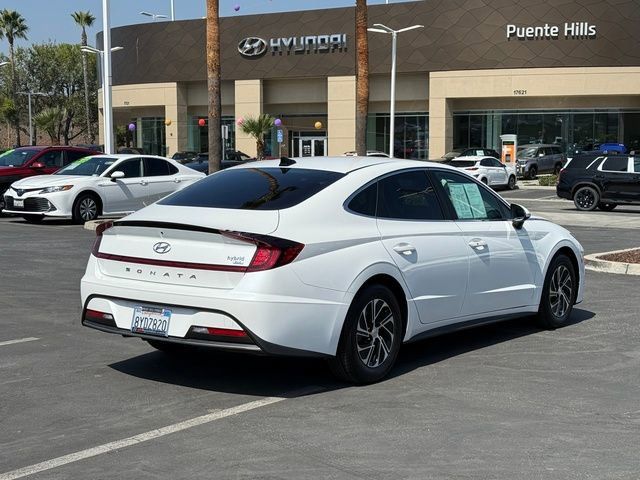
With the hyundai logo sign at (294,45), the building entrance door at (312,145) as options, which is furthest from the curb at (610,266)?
the building entrance door at (312,145)

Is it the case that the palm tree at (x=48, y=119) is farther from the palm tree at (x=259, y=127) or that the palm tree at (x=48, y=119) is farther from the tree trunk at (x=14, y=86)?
the palm tree at (x=259, y=127)

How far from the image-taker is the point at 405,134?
2367 inches

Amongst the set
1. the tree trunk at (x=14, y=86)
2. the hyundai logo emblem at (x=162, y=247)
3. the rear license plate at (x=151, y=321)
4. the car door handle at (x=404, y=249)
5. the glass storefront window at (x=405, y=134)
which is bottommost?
the rear license plate at (x=151, y=321)

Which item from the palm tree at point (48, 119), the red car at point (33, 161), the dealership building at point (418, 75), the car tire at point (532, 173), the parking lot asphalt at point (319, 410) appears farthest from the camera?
the palm tree at point (48, 119)

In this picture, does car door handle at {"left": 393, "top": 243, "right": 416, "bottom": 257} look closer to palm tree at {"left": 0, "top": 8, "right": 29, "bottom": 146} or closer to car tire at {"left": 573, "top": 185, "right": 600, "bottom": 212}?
car tire at {"left": 573, "top": 185, "right": 600, "bottom": 212}

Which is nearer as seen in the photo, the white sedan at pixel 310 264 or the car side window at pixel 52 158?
the white sedan at pixel 310 264

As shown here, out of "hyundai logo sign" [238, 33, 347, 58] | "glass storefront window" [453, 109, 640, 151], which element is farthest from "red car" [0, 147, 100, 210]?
"glass storefront window" [453, 109, 640, 151]

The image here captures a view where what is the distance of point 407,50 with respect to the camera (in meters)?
56.8

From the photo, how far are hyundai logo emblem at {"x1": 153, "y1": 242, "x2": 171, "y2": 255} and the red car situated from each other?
1774cm

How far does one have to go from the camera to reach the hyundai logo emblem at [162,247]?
20.6 ft

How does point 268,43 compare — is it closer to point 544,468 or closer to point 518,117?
point 518,117

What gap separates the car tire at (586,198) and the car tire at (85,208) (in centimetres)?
1463

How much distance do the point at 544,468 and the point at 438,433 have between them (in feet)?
2.51

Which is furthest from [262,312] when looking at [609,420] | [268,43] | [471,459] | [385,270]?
[268,43]
